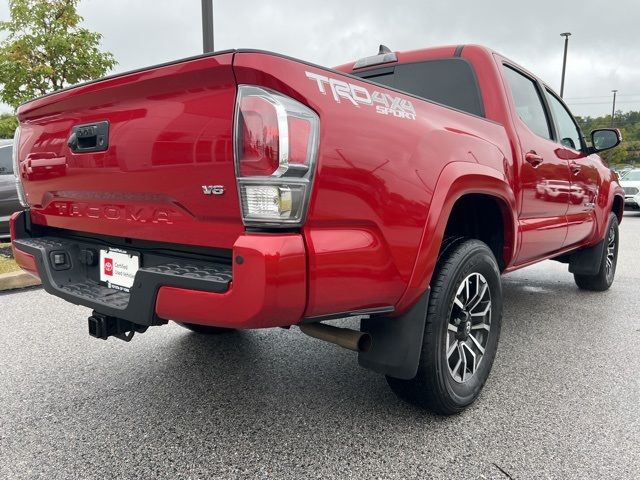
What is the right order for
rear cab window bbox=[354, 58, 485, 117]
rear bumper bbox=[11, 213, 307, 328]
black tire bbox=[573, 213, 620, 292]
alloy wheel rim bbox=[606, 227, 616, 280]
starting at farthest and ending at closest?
alloy wheel rim bbox=[606, 227, 616, 280], black tire bbox=[573, 213, 620, 292], rear cab window bbox=[354, 58, 485, 117], rear bumper bbox=[11, 213, 307, 328]

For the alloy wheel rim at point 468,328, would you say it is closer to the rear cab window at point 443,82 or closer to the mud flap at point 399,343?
the mud flap at point 399,343

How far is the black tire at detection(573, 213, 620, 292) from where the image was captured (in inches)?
194

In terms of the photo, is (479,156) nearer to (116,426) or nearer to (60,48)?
(116,426)

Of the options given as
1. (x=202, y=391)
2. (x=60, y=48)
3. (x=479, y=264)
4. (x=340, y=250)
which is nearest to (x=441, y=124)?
(x=479, y=264)

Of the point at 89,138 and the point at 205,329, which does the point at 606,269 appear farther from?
the point at 89,138

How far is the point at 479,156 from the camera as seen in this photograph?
2.46 meters

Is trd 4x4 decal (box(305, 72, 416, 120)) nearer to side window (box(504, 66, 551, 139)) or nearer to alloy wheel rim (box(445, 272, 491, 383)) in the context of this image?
alloy wheel rim (box(445, 272, 491, 383))

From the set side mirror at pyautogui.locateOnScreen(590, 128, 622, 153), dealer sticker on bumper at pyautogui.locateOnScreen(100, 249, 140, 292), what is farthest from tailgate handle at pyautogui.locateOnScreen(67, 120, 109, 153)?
side mirror at pyautogui.locateOnScreen(590, 128, 622, 153)

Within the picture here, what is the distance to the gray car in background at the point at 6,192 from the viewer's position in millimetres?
6844

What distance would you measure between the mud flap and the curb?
431cm

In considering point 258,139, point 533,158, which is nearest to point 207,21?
point 533,158

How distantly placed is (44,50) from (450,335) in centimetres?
1242

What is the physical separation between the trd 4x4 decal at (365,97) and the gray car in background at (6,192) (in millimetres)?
6557

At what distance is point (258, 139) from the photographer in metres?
1.60
